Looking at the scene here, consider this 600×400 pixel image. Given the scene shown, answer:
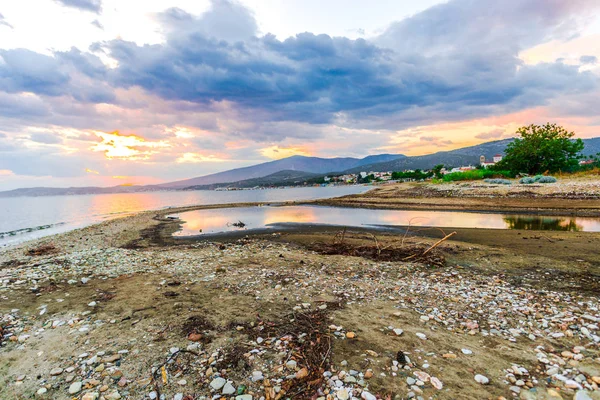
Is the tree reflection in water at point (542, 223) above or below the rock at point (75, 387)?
below

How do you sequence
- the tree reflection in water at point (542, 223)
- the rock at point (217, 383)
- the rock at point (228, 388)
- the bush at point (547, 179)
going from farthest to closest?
the bush at point (547, 179) → the tree reflection in water at point (542, 223) → the rock at point (217, 383) → the rock at point (228, 388)

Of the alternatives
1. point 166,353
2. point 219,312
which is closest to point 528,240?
point 219,312

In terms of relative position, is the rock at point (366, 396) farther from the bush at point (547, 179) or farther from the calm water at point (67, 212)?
the bush at point (547, 179)

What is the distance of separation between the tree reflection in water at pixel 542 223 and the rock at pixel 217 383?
26.4m

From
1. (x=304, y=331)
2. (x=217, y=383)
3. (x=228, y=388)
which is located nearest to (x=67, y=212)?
(x=304, y=331)

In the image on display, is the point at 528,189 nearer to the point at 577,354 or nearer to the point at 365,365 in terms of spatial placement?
the point at 577,354

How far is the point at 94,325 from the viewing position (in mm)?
6523

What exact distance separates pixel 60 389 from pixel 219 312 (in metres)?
3.27

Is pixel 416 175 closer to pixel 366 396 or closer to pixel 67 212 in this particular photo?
pixel 67 212

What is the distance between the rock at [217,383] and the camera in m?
4.37

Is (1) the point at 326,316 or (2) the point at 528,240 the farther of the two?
(2) the point at 528,240

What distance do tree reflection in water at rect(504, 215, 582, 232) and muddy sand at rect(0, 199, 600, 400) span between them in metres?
12.0

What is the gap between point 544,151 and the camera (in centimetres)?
5891

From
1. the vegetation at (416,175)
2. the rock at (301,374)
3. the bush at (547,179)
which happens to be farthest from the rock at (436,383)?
the vegetation at (416,175)
